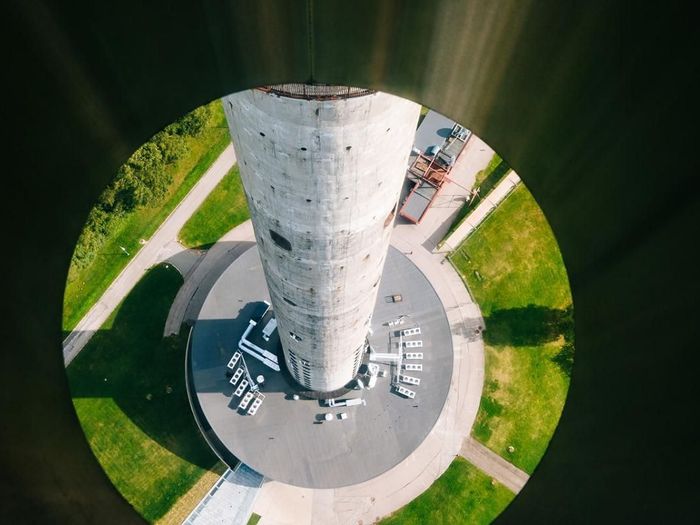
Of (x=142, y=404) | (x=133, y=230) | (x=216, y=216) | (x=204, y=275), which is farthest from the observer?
(x=216, y=216)

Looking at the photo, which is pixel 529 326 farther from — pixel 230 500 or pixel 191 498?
pixel 191 498

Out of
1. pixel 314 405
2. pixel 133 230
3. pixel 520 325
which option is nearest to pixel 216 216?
pixel 133 230

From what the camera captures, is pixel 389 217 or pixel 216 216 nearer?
pixel 389 217

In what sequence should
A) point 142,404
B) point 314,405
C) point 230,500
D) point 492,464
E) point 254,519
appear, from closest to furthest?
1. point 230,500
2. point 254,519
3. point 314,405
4. point 492,464
5. point 142,404

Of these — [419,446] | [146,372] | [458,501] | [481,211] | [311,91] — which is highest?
[481,211]

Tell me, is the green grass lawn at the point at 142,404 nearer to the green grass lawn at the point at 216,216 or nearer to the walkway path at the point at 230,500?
the walkway path at the point at 230,500

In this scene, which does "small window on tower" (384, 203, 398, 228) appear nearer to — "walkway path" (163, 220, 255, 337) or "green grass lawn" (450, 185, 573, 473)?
"green grass lawn" (450, 185, 573, 473)

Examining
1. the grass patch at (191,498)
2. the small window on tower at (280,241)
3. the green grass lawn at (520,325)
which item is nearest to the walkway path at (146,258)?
the grass patch at (191,498)
